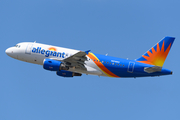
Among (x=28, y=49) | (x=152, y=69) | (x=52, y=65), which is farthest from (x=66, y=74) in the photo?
(x=152, y=69)

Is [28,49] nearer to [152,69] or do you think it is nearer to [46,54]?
[46,54]

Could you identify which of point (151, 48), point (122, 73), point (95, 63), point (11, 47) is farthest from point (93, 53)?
point (11, 47)

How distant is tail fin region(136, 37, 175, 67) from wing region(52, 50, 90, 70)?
1063cm

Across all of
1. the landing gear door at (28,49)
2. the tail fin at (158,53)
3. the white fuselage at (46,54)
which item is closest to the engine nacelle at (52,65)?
the white fuselage at (46,54)

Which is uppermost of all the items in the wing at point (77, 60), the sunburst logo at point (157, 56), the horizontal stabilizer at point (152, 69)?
the sunburst logo at point (157, 56)

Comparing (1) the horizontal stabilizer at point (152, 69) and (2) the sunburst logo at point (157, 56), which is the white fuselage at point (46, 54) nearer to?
(1) the horizontal stabilizer at point (152, 69)

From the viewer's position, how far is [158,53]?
5853 cm

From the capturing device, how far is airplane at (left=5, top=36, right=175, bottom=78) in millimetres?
57344

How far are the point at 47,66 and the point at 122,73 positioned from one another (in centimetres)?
1400

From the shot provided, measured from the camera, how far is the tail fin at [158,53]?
58.2m

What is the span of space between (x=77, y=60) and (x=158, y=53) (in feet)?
50.0

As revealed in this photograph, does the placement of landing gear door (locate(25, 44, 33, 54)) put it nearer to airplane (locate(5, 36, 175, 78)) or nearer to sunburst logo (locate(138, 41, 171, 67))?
airplane (locate(5, 36, 175, 78))

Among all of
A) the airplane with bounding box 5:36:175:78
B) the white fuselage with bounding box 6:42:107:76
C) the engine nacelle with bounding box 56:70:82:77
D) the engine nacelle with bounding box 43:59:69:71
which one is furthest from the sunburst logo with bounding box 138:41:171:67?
the engine nacelle with bounding box 43:59:69:71

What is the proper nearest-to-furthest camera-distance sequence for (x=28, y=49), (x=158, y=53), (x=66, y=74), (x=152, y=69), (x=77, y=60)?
(x=152, y=69) → (x=77, y=60) → (x=158, y=53) → (x=28, y=49) → (x=66, y=74)
